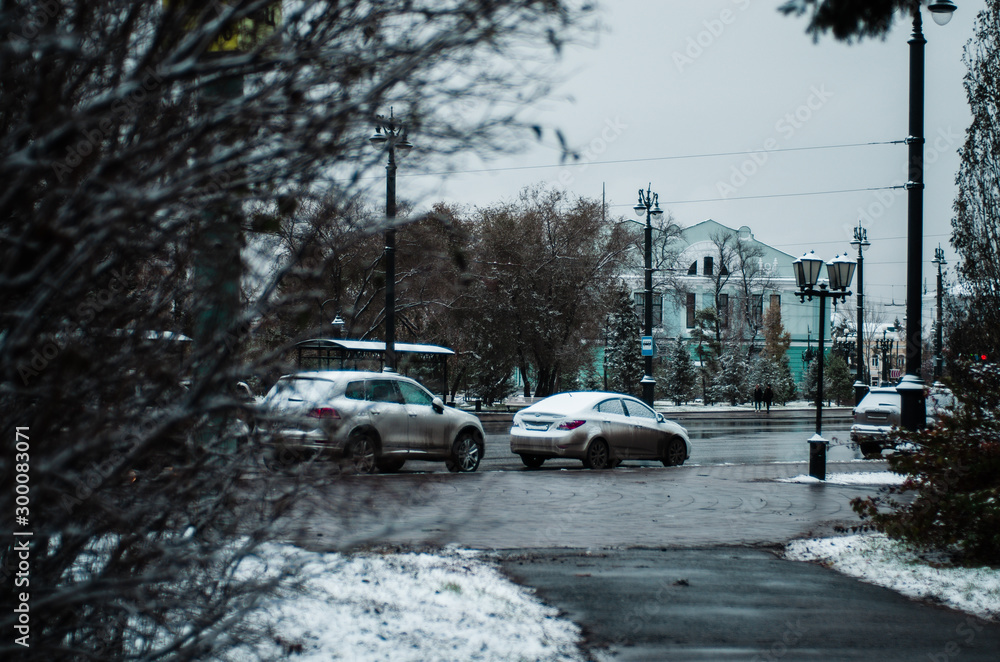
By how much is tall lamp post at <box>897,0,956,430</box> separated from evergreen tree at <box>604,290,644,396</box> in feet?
126

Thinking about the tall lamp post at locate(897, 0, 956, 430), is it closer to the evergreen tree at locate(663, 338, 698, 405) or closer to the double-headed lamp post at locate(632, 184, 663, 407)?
the double-headed lamp post at locate(632, 184, 663, 407)

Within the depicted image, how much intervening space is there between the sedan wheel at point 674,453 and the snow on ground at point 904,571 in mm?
9786

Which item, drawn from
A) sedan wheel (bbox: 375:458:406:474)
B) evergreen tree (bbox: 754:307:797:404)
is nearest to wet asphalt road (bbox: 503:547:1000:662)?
sedan wheel (bbox: 375:458:406:474)

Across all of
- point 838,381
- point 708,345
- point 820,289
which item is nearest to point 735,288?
point 838,381

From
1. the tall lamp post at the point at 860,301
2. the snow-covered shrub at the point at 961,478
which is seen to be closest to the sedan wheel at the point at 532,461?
the snow-covered shrub at the point at 961,478

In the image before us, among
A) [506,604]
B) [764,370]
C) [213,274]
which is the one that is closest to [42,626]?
[213,274]

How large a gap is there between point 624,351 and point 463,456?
39836 millimetres

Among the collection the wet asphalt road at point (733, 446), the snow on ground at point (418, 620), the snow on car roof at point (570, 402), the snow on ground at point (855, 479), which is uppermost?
the snow on car roof at point (570, 402)

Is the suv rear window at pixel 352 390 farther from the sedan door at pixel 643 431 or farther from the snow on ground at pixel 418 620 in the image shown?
the sedan door at pixel 643 431

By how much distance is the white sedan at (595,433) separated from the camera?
1764 cm

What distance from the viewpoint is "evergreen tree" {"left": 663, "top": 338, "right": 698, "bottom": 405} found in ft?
188

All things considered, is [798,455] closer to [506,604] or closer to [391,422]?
[391,422]

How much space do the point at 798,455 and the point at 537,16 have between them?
2095 cm

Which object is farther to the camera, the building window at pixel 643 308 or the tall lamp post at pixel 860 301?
the building window at pixel 643 308
